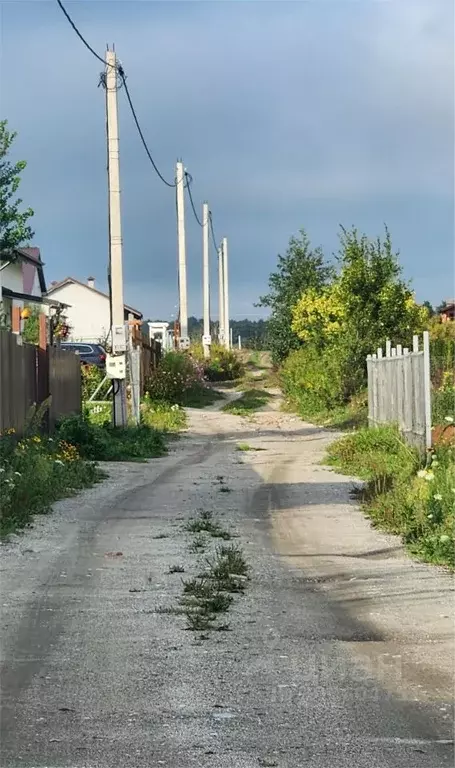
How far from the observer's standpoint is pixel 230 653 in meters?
6.27

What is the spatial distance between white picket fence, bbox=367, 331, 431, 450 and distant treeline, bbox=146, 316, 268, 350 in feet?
104

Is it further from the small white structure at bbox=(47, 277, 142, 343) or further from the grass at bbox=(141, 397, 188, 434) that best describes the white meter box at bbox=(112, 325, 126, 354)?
the small white structure at bbox=(47, 277, 142, 343)

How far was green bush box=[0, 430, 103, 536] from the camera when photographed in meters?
11.1

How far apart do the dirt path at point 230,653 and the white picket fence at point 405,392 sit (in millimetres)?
3913

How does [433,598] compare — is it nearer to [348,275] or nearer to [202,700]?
[202,700]

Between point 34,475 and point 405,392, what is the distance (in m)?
7.00

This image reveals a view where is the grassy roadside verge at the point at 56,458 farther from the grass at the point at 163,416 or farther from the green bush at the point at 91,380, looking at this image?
the green bush at the point at 91,380

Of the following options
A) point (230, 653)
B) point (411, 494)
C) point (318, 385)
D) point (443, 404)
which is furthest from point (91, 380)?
point (230, 653)

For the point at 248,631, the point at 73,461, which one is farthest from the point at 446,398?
the point at 248,631

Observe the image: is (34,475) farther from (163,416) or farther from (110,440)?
(163,416)

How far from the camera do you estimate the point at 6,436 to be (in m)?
14.2

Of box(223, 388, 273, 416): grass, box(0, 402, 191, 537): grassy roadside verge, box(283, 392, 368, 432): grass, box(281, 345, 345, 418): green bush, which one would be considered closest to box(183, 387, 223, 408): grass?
box(223, 388, 273, 416): grass

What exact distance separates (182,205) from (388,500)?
109 feet

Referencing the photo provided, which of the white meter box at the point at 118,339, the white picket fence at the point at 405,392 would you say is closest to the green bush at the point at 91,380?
the white meter box at the point at 118,339
